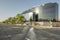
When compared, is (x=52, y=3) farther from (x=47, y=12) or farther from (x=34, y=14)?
(x=34, y=14)

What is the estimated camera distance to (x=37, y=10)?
177375mm

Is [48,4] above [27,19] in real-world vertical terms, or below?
above

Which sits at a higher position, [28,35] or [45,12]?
[45,12]

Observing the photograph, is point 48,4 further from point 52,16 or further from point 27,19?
point 27,19

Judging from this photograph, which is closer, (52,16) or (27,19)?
(52,16)

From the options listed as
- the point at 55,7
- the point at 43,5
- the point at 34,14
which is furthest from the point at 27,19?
the point at 55,7

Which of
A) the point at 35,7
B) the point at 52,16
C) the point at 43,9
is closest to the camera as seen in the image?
the point at 52,16

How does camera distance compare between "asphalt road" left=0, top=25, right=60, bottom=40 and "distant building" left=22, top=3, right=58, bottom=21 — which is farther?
"distant building" left=22, top=3, right=58, bottom=21

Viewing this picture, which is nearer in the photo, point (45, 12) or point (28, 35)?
point (28, 35)

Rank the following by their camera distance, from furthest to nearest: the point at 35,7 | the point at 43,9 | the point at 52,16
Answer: the point at 35,7 → the point at 43,9 → the point at 52,16

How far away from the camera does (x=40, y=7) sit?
173 m

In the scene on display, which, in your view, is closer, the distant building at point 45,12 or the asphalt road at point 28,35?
the asphalt road at point 28,35

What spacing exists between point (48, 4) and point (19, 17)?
100 ft

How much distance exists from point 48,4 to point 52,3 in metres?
5.86
